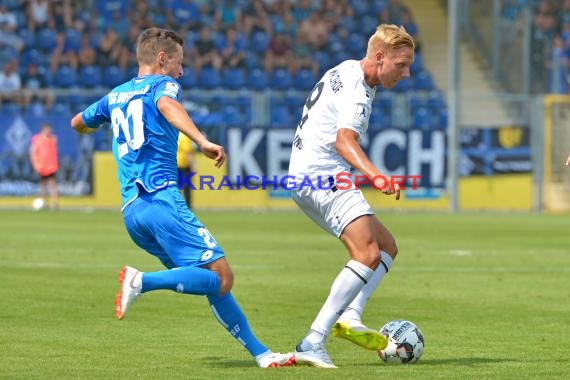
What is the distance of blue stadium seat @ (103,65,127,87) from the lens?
109 feet

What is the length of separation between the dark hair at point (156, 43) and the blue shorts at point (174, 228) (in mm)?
893

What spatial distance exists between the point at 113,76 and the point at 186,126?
84.6 feet

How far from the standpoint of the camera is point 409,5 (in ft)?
130

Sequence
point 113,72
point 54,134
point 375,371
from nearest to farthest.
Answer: point 375,371, point 54,134, point 113,72

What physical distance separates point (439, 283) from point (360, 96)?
21.2 ft

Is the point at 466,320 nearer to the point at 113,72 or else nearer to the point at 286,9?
the point at 113,72

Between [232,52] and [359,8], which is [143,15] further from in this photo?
[359,8]

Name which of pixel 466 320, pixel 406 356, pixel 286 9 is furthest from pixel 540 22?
pixel 406 356

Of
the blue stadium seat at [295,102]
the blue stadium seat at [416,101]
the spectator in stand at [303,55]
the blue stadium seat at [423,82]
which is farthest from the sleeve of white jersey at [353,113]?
the blue stadium seat at [423,82]

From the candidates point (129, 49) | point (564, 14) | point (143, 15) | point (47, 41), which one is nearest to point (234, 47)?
point (143, 15)

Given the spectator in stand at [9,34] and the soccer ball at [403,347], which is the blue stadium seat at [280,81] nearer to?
the spectator in stand at [9,34]

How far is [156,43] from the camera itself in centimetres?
843

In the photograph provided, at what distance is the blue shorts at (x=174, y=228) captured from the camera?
8.20 meters

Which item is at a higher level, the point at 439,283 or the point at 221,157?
the point at 221,157
